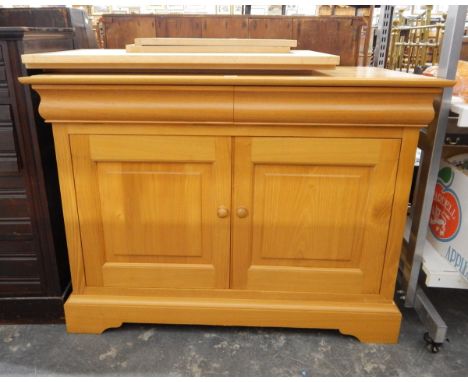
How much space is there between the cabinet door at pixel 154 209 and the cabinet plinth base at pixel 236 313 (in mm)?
59

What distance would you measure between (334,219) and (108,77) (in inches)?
28.9

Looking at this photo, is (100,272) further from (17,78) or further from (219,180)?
(17,78)

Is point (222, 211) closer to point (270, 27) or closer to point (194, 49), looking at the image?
point (194, 49)

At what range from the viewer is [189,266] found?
1266mm

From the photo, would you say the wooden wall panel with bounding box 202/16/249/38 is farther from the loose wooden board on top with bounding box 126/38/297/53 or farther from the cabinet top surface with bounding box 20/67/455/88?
Result: the cabinet top surface with bounding box 20/67/455/88

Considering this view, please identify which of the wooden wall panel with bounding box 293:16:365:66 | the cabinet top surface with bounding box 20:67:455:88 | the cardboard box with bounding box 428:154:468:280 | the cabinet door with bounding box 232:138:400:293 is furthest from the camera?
the wooden wall panel with bounding box 293:16:365:66

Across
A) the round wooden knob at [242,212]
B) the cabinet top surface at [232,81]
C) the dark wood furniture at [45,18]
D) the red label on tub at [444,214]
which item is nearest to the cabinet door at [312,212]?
the round wooden knob at [242,212]

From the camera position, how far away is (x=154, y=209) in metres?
1.20

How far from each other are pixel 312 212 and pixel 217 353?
0.52 metres

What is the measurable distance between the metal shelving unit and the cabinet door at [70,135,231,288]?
24.5 inches

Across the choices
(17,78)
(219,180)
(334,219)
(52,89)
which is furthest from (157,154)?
(334,219)

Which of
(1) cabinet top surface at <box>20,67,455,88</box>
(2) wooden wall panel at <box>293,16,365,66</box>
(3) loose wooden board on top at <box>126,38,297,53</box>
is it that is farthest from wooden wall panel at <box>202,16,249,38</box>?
(1) cabinet top surface at <box>20,67,455,88</box>

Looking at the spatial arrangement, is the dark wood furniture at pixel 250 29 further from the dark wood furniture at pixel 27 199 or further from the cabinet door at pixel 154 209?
the cabinet door at pixel 154 209

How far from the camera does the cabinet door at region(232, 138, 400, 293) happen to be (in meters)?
1.12
